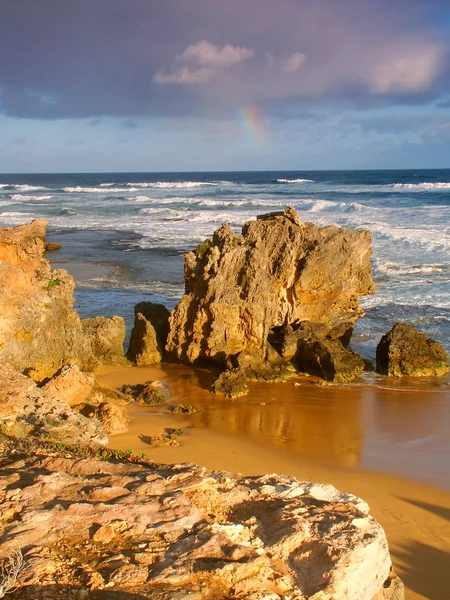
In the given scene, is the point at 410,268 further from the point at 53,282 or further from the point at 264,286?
the point at 53,282

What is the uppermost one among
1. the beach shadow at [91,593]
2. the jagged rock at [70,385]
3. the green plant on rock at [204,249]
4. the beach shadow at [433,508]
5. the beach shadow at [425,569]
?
the green plant on rock at [204,249]

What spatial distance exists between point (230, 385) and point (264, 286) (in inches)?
95.2

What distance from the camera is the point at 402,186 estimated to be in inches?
3142

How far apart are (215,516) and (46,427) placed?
3189mm

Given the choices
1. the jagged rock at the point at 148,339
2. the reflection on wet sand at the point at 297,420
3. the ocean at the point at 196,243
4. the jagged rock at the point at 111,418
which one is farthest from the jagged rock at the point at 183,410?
the ocean at the point at 196,243

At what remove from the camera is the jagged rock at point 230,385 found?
11148 millimetres

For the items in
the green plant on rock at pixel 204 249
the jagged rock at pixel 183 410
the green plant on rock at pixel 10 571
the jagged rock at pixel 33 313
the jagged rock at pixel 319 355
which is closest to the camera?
the green plant on rock at pixel 10 571

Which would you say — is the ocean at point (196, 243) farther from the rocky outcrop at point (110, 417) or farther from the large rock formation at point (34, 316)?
the rocky outcrop at point (110, 417)

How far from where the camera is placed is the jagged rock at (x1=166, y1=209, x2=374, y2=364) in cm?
1234

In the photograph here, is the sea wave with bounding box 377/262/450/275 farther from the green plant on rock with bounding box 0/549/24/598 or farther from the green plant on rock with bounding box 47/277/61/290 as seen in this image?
the green plant on rock with bounding box 0/549/24/598

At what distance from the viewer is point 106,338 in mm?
12562

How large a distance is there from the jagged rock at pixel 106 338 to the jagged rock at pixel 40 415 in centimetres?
485

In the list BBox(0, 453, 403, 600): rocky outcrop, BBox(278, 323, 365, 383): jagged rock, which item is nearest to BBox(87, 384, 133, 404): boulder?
BBox(278, 323, 365, 383): jagged rock

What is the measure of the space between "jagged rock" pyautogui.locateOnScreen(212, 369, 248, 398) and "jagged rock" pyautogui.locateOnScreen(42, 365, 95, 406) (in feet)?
8.86
